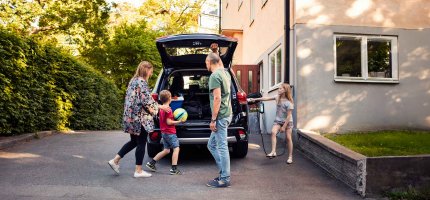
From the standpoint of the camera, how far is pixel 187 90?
30.3 ft

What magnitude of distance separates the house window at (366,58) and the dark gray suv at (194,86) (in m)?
3.66

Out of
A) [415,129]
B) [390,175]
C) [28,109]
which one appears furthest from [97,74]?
[390,175]

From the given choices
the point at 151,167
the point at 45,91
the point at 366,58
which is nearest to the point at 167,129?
the point at 151,167

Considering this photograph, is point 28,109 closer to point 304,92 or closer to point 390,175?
point 304,92

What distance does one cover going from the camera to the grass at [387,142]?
24.6 ft

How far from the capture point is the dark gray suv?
7.56 m

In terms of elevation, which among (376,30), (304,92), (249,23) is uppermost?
(249,23)

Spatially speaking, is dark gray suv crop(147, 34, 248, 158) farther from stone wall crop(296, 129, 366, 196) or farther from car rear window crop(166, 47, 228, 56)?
stone wall crop(296, 129, 366, 196)

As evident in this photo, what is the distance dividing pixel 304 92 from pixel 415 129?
2940 mm

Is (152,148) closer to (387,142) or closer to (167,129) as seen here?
(167,129)

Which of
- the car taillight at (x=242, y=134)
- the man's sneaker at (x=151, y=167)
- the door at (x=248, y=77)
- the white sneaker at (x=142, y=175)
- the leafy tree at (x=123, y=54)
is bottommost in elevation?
the white sneaker at (x=142, y=175)

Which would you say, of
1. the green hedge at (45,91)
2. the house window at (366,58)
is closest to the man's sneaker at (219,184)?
the green hedge at (45,91)

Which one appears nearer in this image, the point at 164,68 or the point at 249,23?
the point at 164,68

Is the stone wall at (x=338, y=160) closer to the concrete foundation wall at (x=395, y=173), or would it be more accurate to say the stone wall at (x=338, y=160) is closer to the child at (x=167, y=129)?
the concrete foundation wall at (x=395, y=173)
